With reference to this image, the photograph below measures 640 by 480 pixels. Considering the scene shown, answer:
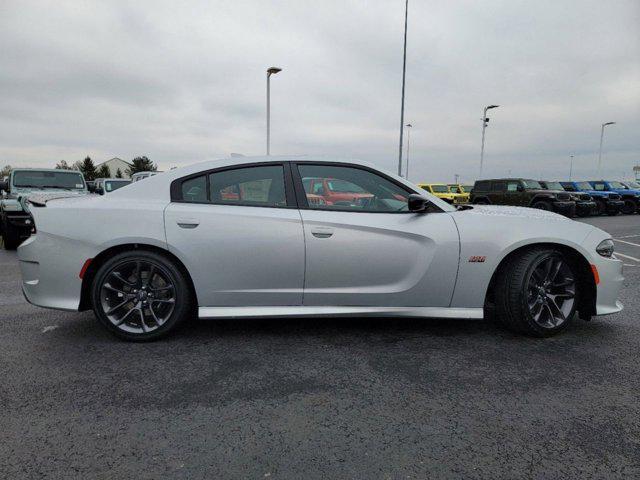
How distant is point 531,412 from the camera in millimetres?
2355

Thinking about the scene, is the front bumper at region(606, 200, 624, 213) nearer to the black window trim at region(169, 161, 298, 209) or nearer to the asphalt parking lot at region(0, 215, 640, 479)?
the asphalt parking lot at region(0, 215, 640, 479)

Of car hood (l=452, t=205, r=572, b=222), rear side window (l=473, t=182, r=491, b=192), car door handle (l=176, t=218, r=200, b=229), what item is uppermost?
rear side window (l=473, t=182, r=491, b=192)

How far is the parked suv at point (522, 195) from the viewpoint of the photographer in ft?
59.2

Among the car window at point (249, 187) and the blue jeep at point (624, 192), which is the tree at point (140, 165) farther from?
the car window at point (249, 187)

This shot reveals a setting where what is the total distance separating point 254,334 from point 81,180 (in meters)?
8.45

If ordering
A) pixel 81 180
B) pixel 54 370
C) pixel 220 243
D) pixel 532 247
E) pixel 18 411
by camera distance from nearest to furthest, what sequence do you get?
1. pixel 18 411
2. pixel 54 370
3. pixel 220 243
4. pixel 532 247
5. pixel 81 180

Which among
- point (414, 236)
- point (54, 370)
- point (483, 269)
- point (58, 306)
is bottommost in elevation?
point (54, 370)

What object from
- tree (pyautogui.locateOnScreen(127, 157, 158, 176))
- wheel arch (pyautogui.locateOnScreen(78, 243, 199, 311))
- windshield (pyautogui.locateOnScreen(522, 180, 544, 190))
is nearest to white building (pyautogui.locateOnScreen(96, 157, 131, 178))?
tree (pyautogui.locateOnScreen(127, 157, 158, 176))

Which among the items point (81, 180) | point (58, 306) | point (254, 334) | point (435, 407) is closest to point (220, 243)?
point (254, 334)

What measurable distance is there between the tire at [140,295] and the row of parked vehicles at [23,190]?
5.55 m

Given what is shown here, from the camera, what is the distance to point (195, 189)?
3418 millimetres

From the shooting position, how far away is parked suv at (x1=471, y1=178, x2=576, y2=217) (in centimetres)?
1803

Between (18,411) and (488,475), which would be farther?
(18,411)

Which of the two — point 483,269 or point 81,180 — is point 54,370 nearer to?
point 483,269
